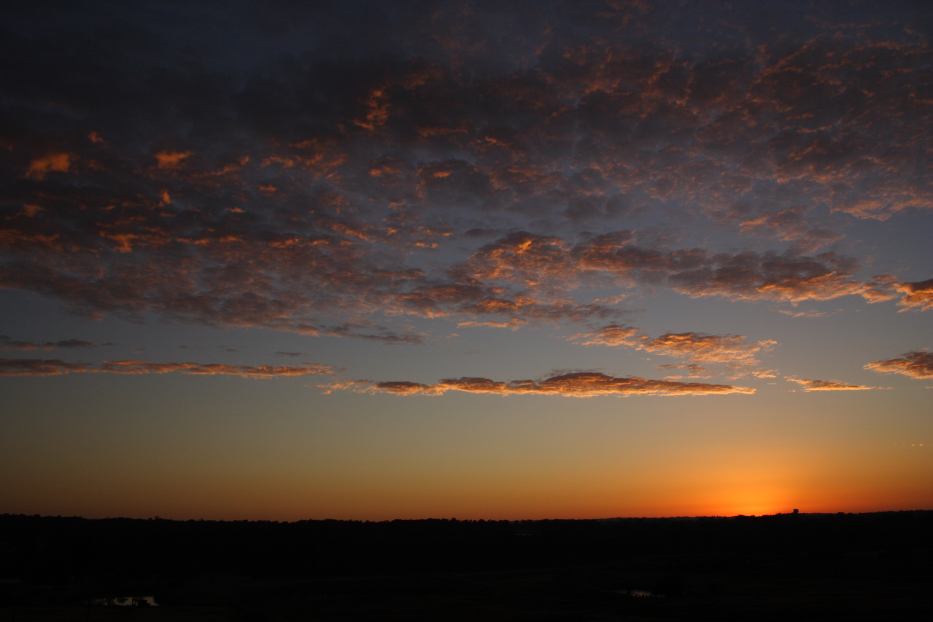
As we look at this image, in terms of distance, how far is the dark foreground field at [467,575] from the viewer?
4475cm

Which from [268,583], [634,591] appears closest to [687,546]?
[634,591]

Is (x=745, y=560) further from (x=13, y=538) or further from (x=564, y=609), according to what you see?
(x=13, y=538)

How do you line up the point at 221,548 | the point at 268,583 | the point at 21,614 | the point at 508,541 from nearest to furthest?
1. the point at 21,614
2. the point at 268,583
3. the point at 221,548
4. the point at 508,541

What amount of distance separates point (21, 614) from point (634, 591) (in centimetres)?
3787

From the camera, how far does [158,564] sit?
80.3 m

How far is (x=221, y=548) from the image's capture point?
94812 millimetres

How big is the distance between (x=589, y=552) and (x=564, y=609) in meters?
55.1

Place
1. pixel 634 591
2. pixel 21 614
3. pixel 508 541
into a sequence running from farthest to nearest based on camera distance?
1. pixel 508 541
2. pixel 634 591
3. pixel 21 614

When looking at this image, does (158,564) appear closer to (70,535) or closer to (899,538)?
(70,535)

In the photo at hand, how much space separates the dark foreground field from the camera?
4475 cm

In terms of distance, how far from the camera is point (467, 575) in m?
71.7

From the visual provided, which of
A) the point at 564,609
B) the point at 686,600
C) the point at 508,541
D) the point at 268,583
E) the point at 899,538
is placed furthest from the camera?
the point at 508,541

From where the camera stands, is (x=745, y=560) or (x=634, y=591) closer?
(x=634, y=591)

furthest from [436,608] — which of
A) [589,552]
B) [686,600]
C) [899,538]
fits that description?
[899,538]
